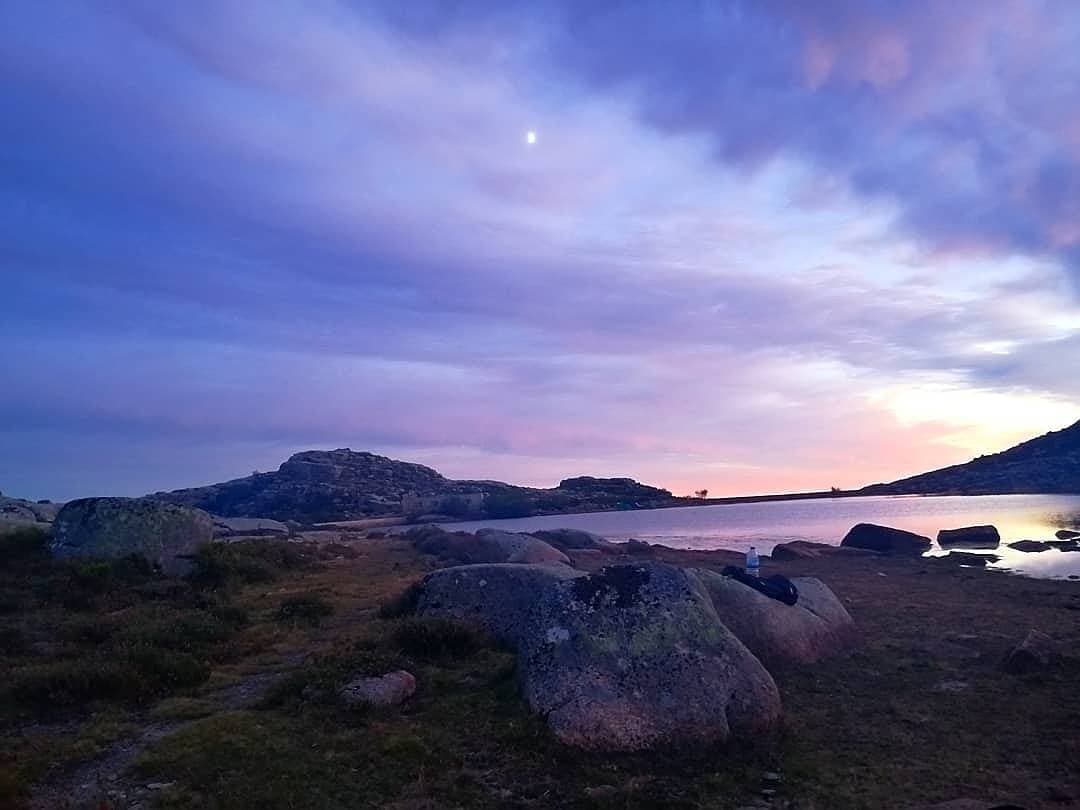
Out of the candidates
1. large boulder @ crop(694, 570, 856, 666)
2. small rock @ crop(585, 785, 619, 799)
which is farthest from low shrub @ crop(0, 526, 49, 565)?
small rock @ crop(585, 785, 619, 799)

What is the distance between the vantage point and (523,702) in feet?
34.4

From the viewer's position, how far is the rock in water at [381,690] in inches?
418

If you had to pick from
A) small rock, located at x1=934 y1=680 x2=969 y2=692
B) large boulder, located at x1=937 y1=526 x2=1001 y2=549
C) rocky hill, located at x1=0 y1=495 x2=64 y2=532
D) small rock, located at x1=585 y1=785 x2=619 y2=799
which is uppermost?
rocky hill, located at x1=0 y1=495 x2=64 y2=532

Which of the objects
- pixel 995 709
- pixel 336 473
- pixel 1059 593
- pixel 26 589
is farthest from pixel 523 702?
pixel 336 473

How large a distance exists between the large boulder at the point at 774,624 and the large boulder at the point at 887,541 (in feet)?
91.9

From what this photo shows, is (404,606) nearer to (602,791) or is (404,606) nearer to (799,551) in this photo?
(602,791)

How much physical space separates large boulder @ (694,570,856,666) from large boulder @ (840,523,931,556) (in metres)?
28.0

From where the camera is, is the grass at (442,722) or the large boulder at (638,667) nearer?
the grass at (442,722)

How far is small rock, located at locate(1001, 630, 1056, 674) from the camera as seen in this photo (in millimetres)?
13198

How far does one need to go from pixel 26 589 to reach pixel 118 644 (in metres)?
8.57

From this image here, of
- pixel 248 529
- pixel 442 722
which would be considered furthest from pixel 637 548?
pixel 442 722

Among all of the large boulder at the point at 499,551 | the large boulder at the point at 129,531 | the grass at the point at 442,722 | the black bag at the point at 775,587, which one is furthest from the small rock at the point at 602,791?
the large boulder at the point at 499,551

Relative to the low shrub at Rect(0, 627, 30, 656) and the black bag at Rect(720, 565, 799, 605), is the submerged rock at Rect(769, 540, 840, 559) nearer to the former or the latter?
the black bag at Rect(720, 565, 799, 605)

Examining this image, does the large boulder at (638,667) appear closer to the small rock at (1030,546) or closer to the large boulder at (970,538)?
the small rock at (1030,546)
